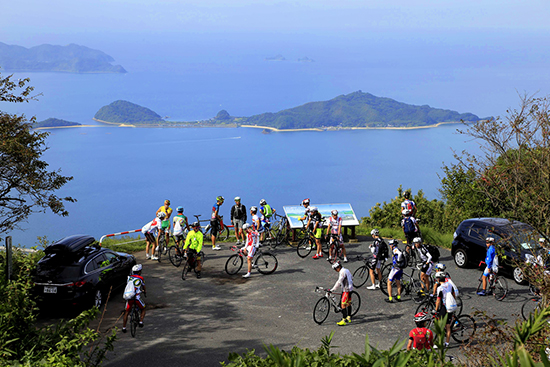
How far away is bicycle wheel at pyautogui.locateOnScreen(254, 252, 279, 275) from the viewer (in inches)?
661

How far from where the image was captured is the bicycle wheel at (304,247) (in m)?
18.7

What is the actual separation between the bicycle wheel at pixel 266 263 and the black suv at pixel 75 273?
498 cm

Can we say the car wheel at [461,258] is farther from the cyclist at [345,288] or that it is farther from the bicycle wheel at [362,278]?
the cyclist at [345,288]

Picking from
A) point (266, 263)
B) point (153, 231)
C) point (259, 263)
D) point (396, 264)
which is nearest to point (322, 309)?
point (396, 264)

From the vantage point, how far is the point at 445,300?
1105cm

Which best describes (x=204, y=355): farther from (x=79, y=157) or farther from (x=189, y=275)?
(x=79, y=157)

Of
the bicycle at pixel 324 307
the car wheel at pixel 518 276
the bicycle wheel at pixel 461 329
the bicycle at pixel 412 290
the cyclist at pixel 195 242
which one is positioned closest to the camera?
the bicycle wheel at pixel 461 329

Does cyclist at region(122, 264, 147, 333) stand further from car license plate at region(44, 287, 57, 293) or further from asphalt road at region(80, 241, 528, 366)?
car license plate at region(44, 287, 57, 293)

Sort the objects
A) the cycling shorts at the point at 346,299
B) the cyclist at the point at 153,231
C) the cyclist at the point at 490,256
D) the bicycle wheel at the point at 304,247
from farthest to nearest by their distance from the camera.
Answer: the bicycle wheel at the point at 304,247 < the cyclist at the point at 153,231 < the cyclist at the point at 490,256 < the cycling shorts at the point at 346,299

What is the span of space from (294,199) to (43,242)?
110m

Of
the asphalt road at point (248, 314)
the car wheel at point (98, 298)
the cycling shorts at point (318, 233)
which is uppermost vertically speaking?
the cycling shorts at point (318, 233)

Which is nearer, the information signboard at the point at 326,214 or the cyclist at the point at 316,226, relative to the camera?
the cyclist at the point at 316,226

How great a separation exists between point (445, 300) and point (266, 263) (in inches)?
284

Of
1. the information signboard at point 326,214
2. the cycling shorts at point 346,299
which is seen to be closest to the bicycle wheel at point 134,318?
the cycling shorts at point 346,299
